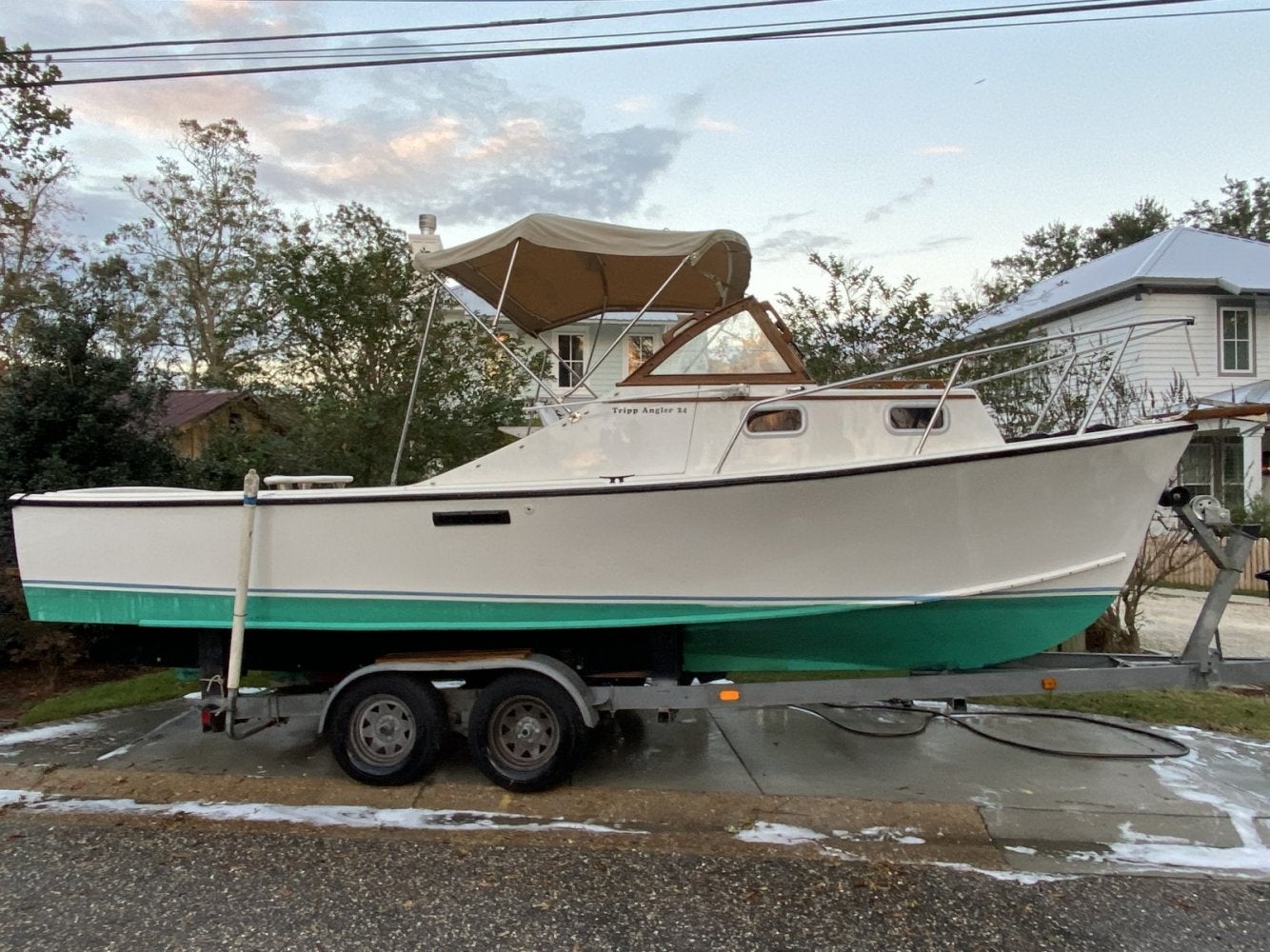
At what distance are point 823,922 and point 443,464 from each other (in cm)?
551

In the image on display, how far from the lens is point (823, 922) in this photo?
3.09 metres

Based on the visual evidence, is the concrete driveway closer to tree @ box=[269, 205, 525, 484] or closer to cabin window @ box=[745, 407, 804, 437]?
cabin window @ box=[745, 407, 804, 437]

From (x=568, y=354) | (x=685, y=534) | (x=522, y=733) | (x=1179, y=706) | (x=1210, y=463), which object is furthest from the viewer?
(x=1210, y=463)

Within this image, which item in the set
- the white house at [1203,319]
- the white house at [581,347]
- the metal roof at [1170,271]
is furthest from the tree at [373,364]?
the white house at [1203,319]

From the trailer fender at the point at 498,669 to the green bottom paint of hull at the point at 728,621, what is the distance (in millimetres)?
172

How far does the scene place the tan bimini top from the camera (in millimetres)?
4625

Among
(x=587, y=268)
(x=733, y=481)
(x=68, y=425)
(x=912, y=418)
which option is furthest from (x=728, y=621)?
(x=68, y=425)

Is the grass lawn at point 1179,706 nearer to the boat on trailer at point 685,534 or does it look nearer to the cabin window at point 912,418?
the boat on trailer at point 685,534

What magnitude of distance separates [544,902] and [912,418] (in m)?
2.95

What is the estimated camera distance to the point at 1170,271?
14.9 meters

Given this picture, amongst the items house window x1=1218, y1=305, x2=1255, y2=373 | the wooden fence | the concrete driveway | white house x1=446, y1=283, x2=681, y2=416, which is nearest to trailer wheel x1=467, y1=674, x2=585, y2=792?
→ the concrete driveway

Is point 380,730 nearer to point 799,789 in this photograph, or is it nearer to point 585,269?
point 799,789

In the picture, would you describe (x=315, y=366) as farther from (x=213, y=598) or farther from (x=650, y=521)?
(x=650, y=521)

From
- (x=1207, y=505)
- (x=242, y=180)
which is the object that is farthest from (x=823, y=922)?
(x=242, y=180)
